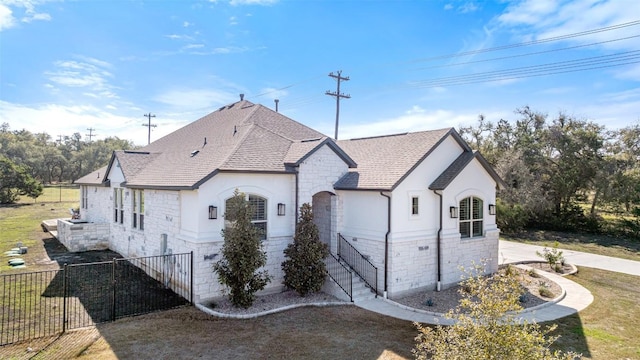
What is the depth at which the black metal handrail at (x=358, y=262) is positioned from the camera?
536 inches

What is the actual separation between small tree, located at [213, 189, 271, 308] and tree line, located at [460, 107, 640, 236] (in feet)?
80.8

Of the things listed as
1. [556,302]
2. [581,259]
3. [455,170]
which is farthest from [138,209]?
[581,259]

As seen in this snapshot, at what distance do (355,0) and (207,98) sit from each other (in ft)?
66.9

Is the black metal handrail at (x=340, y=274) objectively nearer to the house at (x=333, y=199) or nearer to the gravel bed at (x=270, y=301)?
the gravel bed at (x=270, y=301)

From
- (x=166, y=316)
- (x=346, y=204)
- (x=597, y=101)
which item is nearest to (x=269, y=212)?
(x=346, y=204)

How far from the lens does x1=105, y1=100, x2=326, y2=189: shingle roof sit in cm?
1312

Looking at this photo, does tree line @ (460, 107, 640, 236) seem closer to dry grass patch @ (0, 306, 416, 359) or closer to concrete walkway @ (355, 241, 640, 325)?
concrete walkway @ (355, 241, 640, 325)

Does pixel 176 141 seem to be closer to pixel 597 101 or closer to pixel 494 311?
pixel 494 311

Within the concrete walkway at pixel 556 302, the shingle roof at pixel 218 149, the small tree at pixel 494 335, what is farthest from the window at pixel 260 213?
the small tree at pixel 494 335

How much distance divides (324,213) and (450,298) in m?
5.92

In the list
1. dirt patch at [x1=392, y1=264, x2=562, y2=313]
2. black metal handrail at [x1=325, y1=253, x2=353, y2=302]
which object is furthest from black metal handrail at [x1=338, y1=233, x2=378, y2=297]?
dirt patch at [x1=392, y1=264, x2=562, y2=313]

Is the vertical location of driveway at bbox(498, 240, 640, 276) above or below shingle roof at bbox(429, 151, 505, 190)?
below

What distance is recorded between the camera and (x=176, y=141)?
20922mm

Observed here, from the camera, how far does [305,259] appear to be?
41.8ft
